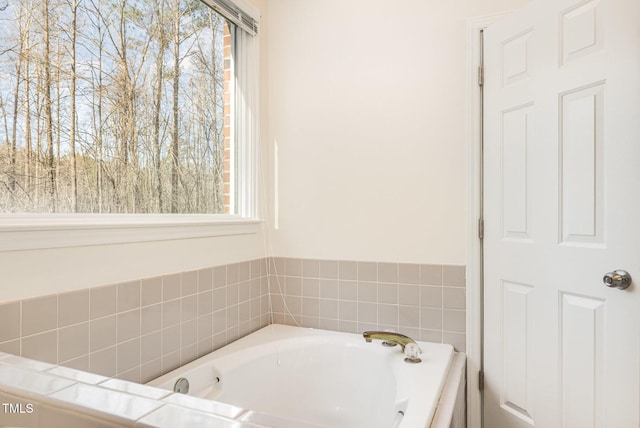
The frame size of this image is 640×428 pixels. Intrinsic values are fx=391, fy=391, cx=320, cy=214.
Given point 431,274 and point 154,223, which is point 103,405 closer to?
point 154,223

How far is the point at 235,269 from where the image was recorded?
2018 mm

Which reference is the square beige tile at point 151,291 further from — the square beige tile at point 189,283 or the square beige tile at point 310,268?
the square beige tile at point 310,268

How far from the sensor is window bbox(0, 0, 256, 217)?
3.92 feet

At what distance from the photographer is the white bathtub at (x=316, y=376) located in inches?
64.4

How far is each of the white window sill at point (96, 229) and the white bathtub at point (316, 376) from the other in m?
0.57

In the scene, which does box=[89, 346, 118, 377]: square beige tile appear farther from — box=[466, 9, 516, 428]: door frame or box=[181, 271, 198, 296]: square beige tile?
box=[466, 9, 516, 428]: door frame

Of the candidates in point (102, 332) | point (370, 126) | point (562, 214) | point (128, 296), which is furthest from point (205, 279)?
point (562, 214)

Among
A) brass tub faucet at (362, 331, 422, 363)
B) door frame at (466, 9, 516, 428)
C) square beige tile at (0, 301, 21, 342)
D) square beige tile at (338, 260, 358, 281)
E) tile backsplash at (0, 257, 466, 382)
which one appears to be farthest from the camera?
square beige tile at (338, 260, 358, 281)

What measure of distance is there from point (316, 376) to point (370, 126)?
1.33 meters

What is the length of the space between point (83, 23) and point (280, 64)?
3.80 ft

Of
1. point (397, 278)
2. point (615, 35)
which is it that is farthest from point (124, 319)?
point (615, 35)

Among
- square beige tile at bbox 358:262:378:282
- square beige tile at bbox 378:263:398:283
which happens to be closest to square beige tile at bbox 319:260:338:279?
square beige tile at bbox 358:262:378:282

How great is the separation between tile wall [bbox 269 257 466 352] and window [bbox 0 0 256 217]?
1.74ft

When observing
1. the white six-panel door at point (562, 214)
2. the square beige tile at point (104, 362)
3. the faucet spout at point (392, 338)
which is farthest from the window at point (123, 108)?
the white six-panel door at point (562, 214)
